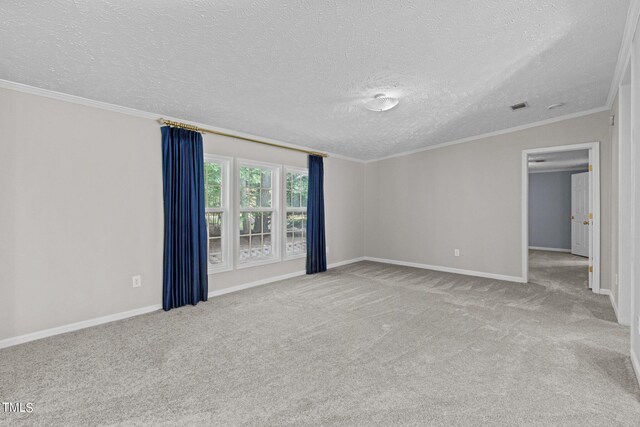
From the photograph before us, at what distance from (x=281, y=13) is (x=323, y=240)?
4071mm

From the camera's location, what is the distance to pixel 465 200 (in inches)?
210

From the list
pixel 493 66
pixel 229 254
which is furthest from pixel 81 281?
pixel 493 66

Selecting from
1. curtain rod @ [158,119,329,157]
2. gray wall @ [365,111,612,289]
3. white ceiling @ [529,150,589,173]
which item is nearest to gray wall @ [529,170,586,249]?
white ceiling @ [529,150,589,173]

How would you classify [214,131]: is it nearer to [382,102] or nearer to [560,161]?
[382,102]

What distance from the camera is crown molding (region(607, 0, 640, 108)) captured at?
2.05 m

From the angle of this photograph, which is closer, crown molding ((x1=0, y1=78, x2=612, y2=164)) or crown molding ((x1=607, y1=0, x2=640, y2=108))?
crown molding ((x1=607, y1=0, x2=640, y2=108))

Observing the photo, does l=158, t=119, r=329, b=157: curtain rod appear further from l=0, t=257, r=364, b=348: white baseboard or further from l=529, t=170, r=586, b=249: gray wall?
l=529, t=170, r=586, b=249: gray wall

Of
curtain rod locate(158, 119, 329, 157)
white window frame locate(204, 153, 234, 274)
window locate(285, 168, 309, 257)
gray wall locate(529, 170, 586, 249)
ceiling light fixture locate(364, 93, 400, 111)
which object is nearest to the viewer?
ceiling light fixture locate(364, 93, 400, 111)

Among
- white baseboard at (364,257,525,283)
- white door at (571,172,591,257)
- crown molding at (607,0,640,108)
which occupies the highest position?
crown molding at (607,0,640,108)

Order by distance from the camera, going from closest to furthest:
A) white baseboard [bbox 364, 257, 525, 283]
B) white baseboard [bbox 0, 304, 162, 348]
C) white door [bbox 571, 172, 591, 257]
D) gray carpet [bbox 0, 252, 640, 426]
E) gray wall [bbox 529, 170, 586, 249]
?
gray carpet [bbox 0, 252, 640, 426], white baseboard [bbox 0, 304, 162, 348], white baseboard [bbox 364, 257, 525, 283], white door [bbox 571, 172, 591, 257], gray wall [bbox 529, 170, 586, 249]

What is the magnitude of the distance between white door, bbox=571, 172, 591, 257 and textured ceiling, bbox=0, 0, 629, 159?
14.1 feet

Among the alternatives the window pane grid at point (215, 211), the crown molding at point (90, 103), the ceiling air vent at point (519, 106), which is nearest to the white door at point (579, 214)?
the ceiling air vent at point (519, 106)

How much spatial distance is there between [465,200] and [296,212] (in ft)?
9.76

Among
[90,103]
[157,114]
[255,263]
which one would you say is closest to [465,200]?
[255,263]
